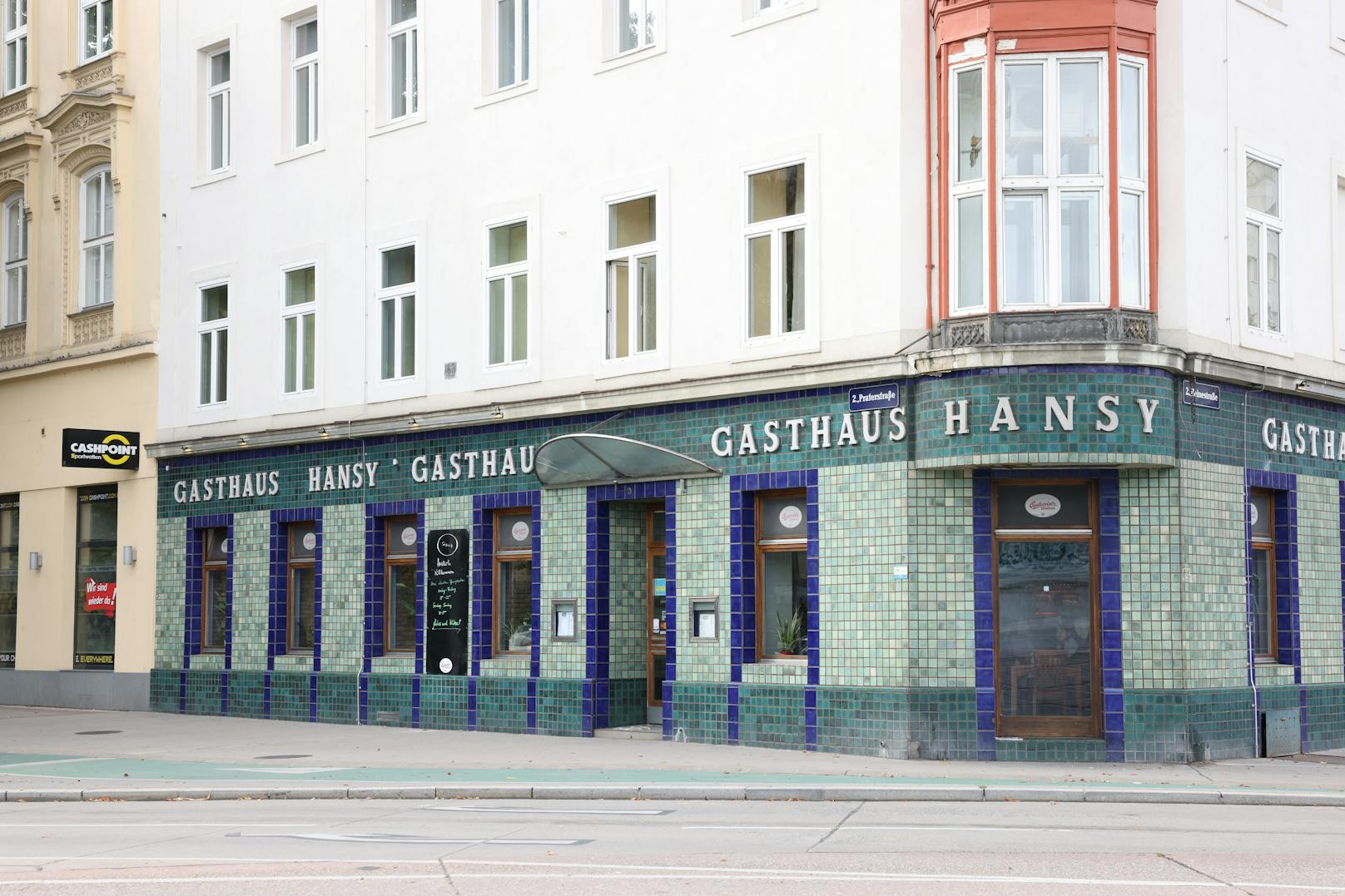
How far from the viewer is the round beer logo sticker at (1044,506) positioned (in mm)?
19469

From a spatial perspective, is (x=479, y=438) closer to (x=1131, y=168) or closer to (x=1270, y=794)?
(x=1131, y=168)

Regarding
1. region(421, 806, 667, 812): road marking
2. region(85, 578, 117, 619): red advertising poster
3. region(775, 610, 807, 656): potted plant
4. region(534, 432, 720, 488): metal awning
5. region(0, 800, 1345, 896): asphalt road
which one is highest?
region(534, 432, 720, 488): metal awning

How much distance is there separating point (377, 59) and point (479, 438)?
6.25 m

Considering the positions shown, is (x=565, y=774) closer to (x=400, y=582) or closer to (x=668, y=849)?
(x=668, y=849)

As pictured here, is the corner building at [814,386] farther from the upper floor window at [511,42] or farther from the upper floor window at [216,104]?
the upper floor window at [216,104]

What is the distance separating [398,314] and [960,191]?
9.73 m

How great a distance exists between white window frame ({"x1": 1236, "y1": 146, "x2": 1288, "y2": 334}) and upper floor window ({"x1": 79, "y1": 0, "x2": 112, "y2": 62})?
65.6 ft

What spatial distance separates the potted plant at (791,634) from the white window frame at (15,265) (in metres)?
18.1

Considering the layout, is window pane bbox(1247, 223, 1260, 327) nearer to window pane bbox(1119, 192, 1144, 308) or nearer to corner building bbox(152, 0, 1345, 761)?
corner building bbox(152, 0, 1345, 761)

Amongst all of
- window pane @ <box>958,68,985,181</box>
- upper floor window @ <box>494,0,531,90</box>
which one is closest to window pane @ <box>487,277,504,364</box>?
upper floor window @ <box>494,0,531,90</box>

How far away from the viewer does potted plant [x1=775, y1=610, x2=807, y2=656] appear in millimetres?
20750

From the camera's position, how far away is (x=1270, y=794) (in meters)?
16.1

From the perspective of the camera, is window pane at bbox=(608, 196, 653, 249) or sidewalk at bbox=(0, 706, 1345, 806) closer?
sidewalk at bbox=(0, 706, 1345, 806)

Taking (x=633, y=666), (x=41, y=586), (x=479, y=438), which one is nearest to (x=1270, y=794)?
(x=633, y=666)
